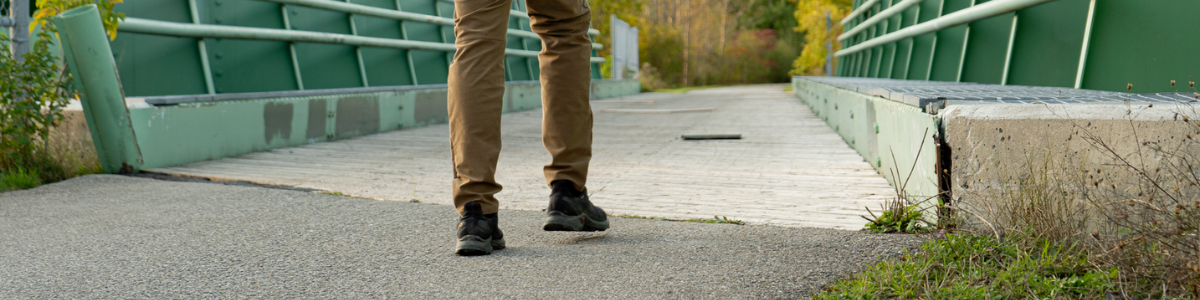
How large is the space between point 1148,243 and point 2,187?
165 inches

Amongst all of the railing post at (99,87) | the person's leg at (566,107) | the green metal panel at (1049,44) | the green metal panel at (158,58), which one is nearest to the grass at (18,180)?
the railing post at (99,87)

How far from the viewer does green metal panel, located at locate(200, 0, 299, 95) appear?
19.2 feet

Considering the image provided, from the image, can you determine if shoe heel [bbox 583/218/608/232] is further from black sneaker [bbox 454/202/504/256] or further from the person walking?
black sneaker [bbox 454/202/504/256]

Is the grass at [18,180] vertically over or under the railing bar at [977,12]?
under

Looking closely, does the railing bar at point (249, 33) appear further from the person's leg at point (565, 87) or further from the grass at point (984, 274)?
the grass at point (984, 274)

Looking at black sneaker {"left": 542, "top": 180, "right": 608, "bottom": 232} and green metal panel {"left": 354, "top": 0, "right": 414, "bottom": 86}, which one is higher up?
green metal panel {"left": 354, "top": 0, "right": 414, "bottom": 86}

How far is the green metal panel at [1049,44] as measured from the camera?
12.5 feet

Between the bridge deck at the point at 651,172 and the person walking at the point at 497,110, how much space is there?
0.58 metres

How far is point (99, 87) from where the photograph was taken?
4043mm

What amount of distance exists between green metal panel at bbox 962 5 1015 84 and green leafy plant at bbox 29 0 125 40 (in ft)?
16.1

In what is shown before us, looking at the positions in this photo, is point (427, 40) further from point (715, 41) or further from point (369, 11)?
point (715, 41)

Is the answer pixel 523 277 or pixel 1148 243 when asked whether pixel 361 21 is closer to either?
pixel 523 277

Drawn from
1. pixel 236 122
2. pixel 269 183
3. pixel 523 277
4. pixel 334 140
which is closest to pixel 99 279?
pixel 523 277

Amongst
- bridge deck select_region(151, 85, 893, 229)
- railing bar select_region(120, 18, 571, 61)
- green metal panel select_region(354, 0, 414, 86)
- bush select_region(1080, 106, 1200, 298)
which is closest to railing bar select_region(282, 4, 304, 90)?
railing bar select_region(120, 18, 571, 61)
